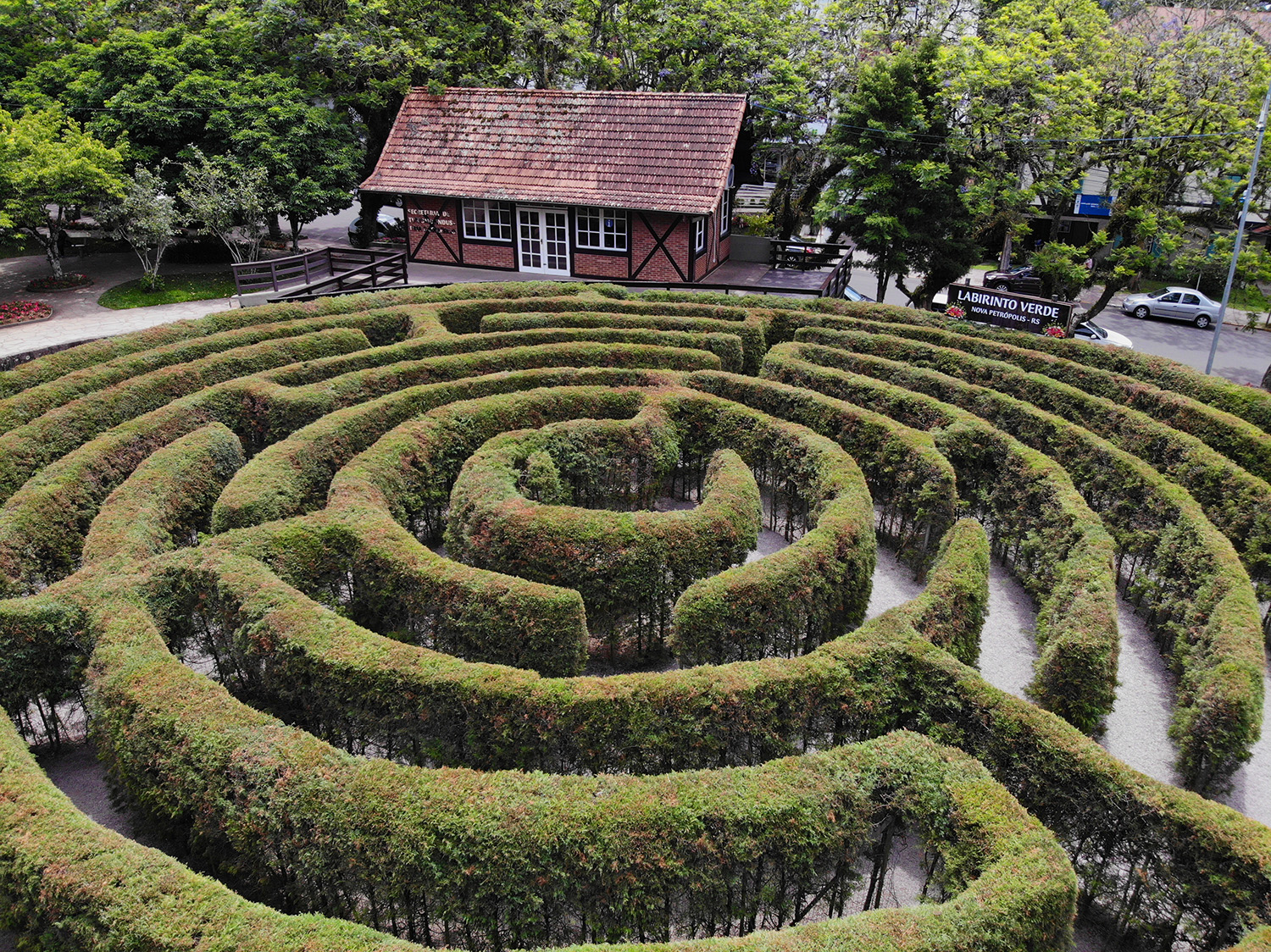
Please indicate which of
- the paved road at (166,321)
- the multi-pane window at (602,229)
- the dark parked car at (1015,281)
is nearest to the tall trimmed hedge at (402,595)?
the paved road at (166,321)

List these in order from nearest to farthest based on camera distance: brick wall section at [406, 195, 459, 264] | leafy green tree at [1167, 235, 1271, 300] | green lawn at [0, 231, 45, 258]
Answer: leafy green tree at [1167, 235, 1271, 300], brick wall section at [406, 195, 459, 264], green lawn at [0, 231, 45, 258]

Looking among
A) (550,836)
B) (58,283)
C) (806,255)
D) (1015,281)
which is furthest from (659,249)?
(550,836)

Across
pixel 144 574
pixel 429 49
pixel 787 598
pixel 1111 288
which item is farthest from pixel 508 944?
pixel 429 49

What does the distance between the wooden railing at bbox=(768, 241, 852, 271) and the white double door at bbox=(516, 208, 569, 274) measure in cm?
1019

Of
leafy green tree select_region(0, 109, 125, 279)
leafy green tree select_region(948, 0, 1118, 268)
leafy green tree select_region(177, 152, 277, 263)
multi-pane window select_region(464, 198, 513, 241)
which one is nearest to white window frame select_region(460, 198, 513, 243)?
multi-pane window select_region(464, 198, 513, 241)

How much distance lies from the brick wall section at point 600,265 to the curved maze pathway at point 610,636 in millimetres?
13937

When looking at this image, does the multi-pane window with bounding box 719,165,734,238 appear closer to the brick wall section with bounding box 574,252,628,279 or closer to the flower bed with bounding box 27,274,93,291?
the brick wall section with bounding box 574,252,628,279

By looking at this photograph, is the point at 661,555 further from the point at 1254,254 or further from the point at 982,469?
the point at 1254,254

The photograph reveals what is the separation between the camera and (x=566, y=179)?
125 ft

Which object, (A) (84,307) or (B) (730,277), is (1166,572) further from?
(A) (84,307)

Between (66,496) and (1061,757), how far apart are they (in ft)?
57.1

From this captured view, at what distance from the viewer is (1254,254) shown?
33.1 metres

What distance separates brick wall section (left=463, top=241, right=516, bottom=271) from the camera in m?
40.1

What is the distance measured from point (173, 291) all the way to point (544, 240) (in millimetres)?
15761
